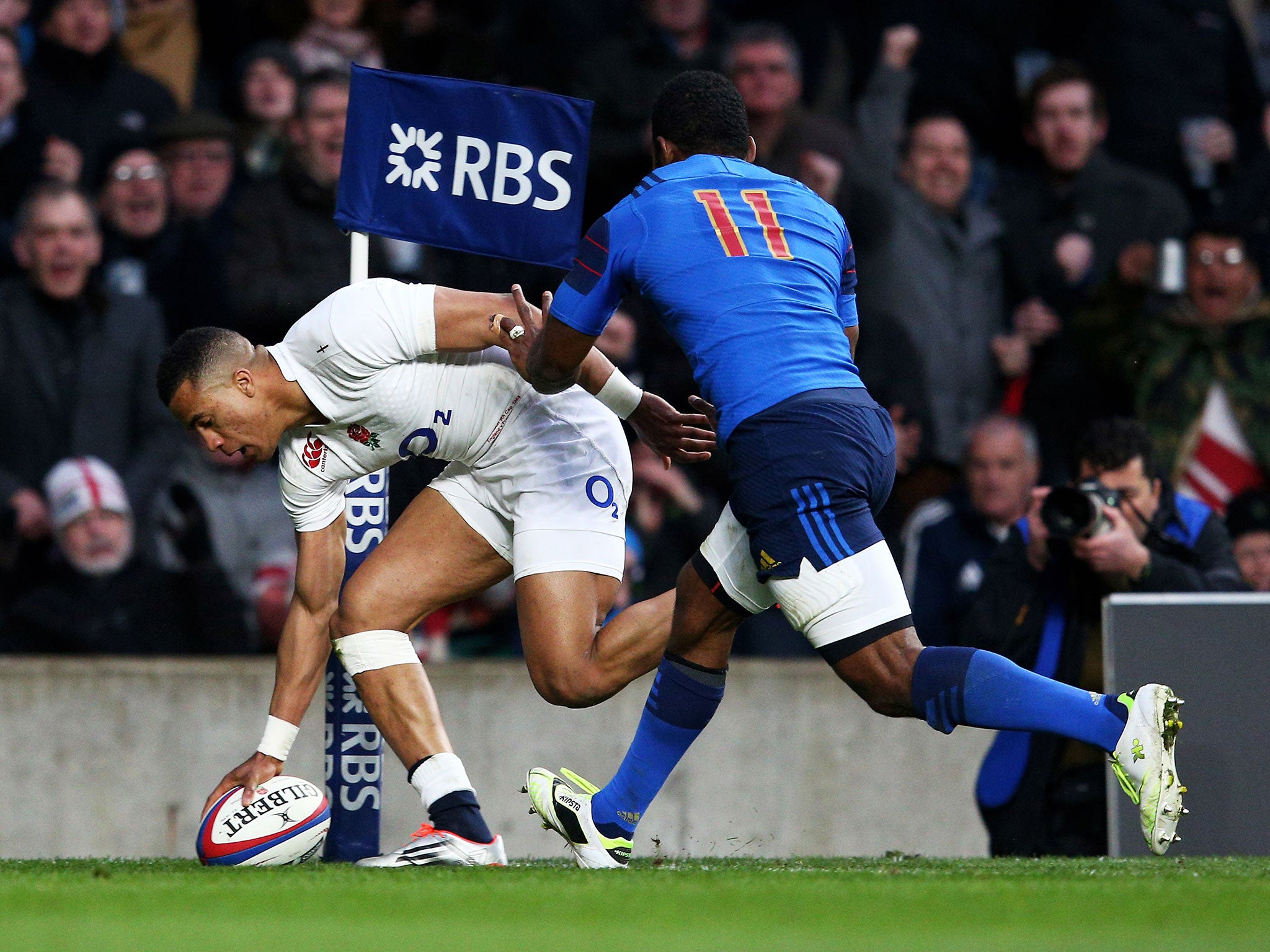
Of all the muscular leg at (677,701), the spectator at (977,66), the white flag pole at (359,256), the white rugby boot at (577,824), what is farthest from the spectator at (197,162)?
the muscular leg at (677,701)

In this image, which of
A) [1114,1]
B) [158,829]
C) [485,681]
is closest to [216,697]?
[158,829]

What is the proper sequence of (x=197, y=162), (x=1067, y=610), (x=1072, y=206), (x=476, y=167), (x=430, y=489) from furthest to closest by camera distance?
(x=1072, y=206)
(x=197, y=162)
(x=1067, y=610)
(x=476, y=167)
(x=430, y=489)

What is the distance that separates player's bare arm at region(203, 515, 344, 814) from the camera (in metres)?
5.43

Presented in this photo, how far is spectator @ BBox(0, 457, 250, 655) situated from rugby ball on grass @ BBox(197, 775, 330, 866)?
276 centimetres

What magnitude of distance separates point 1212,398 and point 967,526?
141 centimetres

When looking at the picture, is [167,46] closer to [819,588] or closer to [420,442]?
[420,442]

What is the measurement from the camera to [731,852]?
783 cm

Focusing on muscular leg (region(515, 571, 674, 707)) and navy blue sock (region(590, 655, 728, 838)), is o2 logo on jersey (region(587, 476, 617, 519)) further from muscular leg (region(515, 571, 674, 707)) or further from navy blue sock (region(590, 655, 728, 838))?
navy blue sock (region(590, 655, 728, 838))

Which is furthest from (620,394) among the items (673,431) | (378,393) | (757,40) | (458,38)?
(458,38)

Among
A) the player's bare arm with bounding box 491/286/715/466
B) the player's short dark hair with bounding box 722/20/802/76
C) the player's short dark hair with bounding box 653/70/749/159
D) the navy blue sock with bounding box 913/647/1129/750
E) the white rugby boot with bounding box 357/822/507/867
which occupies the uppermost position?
the player's short dark hair with bounding box 722/20/802/76

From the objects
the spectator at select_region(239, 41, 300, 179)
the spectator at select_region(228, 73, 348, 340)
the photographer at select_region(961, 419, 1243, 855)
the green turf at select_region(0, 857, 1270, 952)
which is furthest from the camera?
the spectator at select_region(239, 41, 300, 179)

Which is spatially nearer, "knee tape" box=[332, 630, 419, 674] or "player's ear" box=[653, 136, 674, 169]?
"player's ear" box=[653, 136, 674, 169]

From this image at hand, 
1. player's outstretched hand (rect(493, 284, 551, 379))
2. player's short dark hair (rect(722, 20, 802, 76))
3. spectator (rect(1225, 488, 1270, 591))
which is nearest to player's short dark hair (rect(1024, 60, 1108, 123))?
player's short dark hair (rect(722, 20, 802, 76))

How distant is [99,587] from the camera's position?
7855mm
